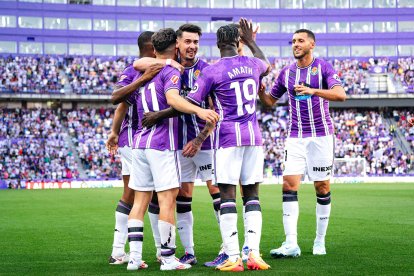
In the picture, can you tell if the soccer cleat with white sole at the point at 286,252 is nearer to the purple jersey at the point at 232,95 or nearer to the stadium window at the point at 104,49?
the purple jersey at the point at 232,95

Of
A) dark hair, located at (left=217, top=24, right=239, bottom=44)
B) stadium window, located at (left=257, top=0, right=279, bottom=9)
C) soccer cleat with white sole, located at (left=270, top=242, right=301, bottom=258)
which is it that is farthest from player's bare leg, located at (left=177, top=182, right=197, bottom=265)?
stadium window, located at (left=257, top=0, right=279, bottom=9)

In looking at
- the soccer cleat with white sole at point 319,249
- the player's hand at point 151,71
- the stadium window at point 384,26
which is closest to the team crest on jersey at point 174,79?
the player's hand at point 151,71

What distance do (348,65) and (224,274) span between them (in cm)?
6456

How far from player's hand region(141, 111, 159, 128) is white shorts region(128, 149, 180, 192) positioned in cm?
34

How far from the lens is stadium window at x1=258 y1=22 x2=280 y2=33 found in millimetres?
72625

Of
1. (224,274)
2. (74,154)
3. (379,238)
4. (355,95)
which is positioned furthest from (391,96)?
(224,274)

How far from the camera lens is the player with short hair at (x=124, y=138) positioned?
9.36 meters

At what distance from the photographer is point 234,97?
849cm

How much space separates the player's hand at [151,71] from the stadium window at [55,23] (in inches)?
2468

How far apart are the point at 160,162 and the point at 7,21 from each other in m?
63.3

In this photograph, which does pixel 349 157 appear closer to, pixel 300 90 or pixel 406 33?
pixel 406 33

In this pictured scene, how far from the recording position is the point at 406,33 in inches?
2862

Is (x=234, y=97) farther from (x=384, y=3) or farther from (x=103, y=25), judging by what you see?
(x=384, y=3)

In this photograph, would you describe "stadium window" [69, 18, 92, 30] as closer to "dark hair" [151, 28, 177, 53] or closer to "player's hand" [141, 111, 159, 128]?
"dark hair" [151, 28, 177, 53]
